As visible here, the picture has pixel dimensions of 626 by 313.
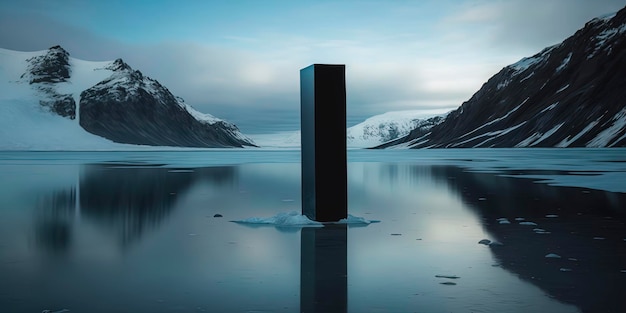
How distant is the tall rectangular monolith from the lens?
1612 centimetres

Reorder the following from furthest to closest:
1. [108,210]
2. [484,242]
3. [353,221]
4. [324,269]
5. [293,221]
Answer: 1. [108,210]
2. [353,221]
3. [293,221]
4. [484,242]
5. [324,269]

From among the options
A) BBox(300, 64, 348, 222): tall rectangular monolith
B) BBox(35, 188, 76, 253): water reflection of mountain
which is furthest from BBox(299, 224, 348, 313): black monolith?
BBox(35, 188, 76, 253): water reflection of mountain

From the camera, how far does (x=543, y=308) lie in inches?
301

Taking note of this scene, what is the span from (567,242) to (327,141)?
19.0ft

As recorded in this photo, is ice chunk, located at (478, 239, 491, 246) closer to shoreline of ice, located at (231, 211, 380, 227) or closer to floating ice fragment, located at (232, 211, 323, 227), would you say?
shoreline of ice, located at (231, 211, 380, 227)

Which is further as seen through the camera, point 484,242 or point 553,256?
point 484,242

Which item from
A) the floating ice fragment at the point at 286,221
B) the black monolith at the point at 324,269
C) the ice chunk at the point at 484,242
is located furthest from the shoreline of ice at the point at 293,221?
the ice chunk at the point at 484,242

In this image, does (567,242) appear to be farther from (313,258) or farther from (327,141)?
(327,141)

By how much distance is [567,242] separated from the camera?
503 inches

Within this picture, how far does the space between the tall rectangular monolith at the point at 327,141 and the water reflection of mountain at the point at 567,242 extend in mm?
3436

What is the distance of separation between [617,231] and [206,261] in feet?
27.6

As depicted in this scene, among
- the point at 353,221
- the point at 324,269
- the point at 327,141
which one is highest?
the point at 327,141

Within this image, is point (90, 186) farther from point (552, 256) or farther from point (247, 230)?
point (552, 256)

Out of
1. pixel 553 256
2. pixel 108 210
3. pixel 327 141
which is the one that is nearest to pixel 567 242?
pixel 553 256
